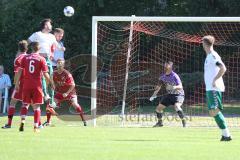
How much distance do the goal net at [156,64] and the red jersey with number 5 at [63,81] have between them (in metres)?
4.16

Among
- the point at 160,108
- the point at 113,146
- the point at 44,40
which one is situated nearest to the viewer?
the point at 113,146

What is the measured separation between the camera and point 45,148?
10.6 meters

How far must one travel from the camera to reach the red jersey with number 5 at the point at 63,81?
58.6 feet

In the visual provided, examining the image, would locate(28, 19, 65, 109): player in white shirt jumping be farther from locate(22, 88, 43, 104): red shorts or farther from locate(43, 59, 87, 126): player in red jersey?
locate(22, 88, 43, 104): red shorts

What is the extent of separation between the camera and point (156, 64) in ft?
85.1

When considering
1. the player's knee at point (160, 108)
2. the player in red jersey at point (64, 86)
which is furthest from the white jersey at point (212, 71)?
the player in red jersey at point (64, 86)

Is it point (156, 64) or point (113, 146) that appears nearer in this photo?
point (113, 146)

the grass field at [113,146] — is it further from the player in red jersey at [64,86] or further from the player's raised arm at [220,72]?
the player in red jersey at [64,86]

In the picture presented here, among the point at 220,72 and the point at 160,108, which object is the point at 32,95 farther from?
the point at 160,108

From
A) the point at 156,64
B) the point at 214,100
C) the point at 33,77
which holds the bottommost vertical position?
the point at 214,100

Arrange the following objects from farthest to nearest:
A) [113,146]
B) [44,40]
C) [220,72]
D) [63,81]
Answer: [63,81] → [44,40] → [220,72] → [113,146]

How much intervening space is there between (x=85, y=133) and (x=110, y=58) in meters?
12.4

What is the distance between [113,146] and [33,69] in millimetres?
3719

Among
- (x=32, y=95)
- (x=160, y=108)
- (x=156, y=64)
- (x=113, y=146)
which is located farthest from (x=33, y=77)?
(x=156, y=64)
